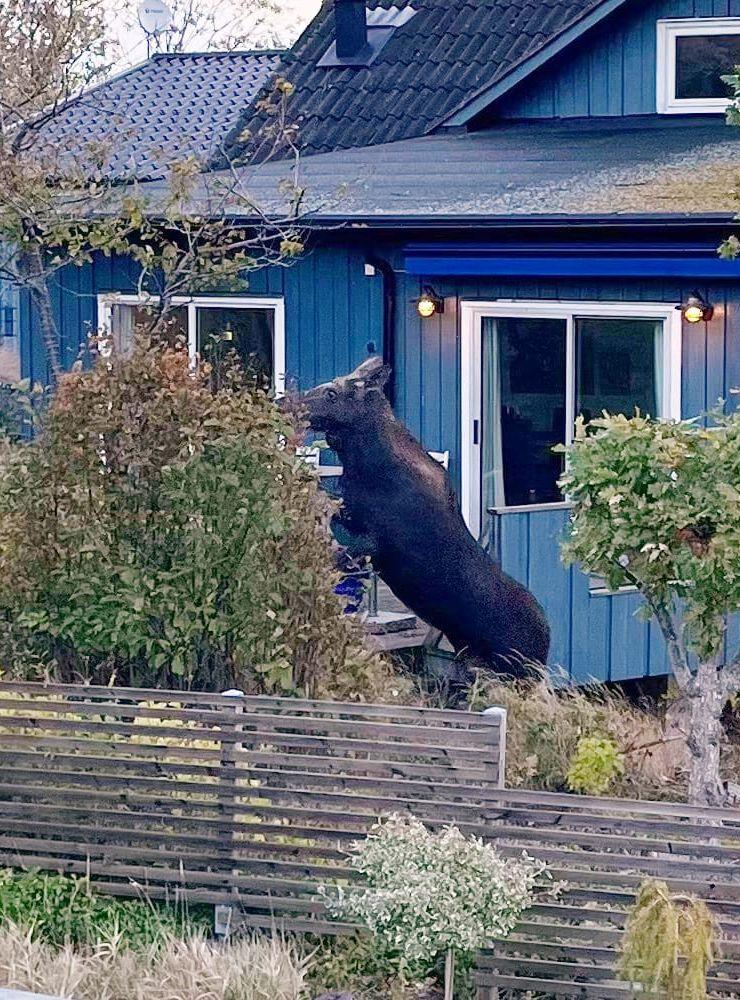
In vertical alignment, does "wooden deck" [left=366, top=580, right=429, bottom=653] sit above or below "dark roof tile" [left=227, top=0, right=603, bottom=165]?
below

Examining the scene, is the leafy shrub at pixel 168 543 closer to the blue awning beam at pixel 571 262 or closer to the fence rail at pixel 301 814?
the fence rail at pixel 301 814

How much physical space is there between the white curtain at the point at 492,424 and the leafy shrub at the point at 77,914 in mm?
5027

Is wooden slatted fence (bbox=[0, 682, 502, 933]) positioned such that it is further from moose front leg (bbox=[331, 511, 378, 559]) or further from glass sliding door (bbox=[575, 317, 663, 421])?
glass sliding door (bbox=[575, 317, 663, 421])

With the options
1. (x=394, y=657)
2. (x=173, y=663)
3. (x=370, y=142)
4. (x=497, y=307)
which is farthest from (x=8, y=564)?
(x=370, y=142)

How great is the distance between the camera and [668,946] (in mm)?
5316

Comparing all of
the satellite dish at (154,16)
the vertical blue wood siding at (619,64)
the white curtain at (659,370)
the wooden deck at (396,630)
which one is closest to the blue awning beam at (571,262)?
the white curtain at (659,370)

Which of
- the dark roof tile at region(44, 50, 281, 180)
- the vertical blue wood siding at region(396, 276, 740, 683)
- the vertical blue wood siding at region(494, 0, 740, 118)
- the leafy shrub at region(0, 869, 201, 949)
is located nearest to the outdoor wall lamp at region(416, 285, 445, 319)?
the vertical blue wood siding at region(396, 276, 740, 683)

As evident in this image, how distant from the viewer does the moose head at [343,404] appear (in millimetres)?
9320

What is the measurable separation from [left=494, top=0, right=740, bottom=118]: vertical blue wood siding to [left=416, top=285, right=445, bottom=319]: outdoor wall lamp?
2.20 meters

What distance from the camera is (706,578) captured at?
264 inches

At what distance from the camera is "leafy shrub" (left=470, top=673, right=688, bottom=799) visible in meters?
7.90

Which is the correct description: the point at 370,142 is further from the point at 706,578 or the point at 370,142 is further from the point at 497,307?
the point at 706,578

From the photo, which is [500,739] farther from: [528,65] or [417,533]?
[528,65]

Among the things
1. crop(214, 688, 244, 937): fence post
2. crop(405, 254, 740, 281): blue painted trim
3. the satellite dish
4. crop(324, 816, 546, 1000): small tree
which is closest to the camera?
crop(324, 816, 546, 1000): small tree
